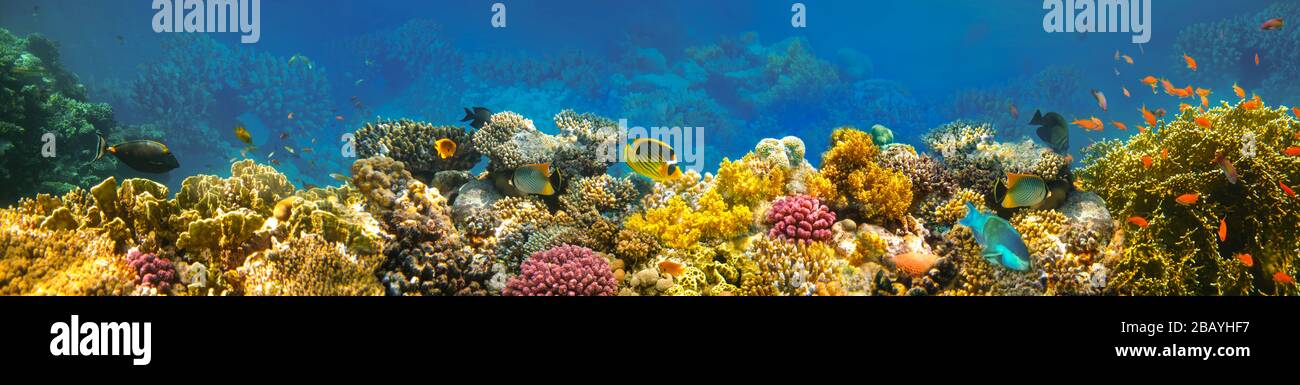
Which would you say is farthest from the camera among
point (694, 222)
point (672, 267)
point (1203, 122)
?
point (694, 222)

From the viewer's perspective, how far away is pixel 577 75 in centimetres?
3569

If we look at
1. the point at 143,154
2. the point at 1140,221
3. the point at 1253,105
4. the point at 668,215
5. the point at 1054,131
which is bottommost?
the point at 1140,221

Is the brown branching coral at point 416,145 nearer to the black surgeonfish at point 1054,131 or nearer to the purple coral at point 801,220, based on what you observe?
the purple coral at point 801,220

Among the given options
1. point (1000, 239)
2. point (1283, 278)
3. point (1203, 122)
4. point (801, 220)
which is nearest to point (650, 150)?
point (801, 220)

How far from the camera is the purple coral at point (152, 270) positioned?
4.22 metres

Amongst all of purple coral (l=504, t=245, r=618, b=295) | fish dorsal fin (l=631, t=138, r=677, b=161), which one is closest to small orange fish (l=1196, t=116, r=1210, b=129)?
fish dorsal fin (l=631, t=138, r=677, b=161)

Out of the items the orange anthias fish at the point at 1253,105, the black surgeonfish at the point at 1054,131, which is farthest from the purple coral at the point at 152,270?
the orange anthias fish at the point at 1253,105

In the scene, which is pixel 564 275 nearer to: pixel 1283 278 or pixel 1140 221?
pixel 1140 221

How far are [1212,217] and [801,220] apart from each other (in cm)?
352

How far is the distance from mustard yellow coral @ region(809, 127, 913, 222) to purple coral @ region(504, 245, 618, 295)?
2707 millimetres

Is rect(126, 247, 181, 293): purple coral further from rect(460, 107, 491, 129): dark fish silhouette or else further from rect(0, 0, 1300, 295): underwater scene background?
rect(460, 107, 491, 129): dark fish silhouette

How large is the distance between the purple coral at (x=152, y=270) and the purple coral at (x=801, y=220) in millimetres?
5383

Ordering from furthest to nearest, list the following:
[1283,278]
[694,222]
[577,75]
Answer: [577,75], [694,222], [1283,278]
